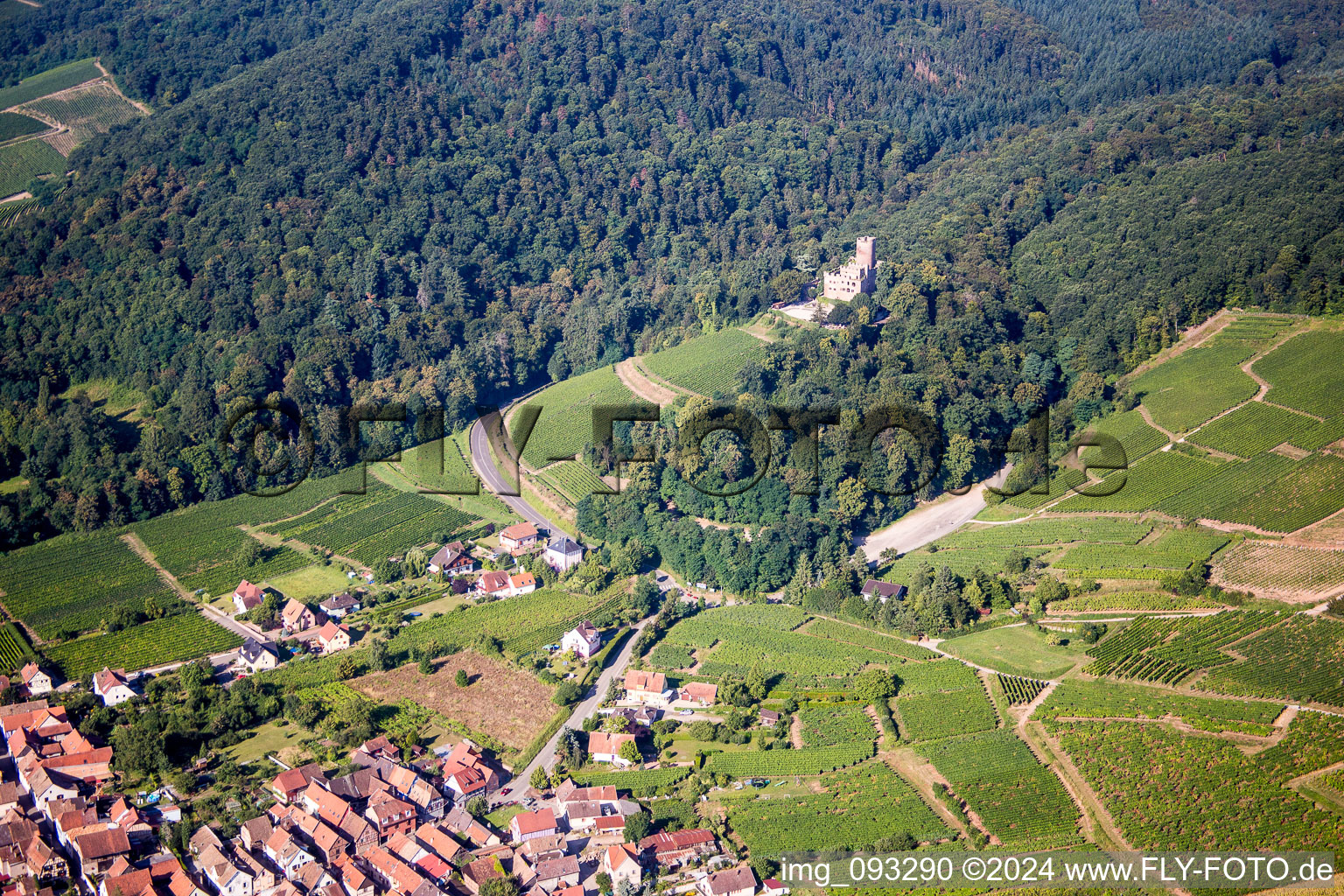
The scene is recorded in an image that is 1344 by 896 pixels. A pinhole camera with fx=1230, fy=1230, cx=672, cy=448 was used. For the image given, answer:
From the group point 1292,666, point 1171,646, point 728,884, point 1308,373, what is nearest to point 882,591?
point 1171,646

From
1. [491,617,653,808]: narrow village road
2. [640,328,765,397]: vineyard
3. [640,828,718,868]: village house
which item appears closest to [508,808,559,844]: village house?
[491,617,653,808]: narrow village road

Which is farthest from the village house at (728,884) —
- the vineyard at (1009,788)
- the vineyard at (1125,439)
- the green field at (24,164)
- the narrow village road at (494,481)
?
the green field at (24,164)

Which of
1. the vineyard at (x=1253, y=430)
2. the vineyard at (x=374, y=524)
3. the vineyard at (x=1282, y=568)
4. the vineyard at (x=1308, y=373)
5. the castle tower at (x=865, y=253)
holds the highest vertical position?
the castle tower at (x=865, y=253)

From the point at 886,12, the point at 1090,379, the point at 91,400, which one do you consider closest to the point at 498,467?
the point at 91,400

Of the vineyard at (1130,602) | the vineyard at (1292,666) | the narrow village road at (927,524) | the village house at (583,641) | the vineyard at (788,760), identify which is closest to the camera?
the vineyard at (788,760)

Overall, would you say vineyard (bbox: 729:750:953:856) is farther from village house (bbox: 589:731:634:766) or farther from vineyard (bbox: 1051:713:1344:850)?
vineyard (bbox: 1051:713:1344:850)

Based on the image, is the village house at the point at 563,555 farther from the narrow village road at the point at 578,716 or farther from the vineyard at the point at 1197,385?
the vineyard at the point at 1197,385
